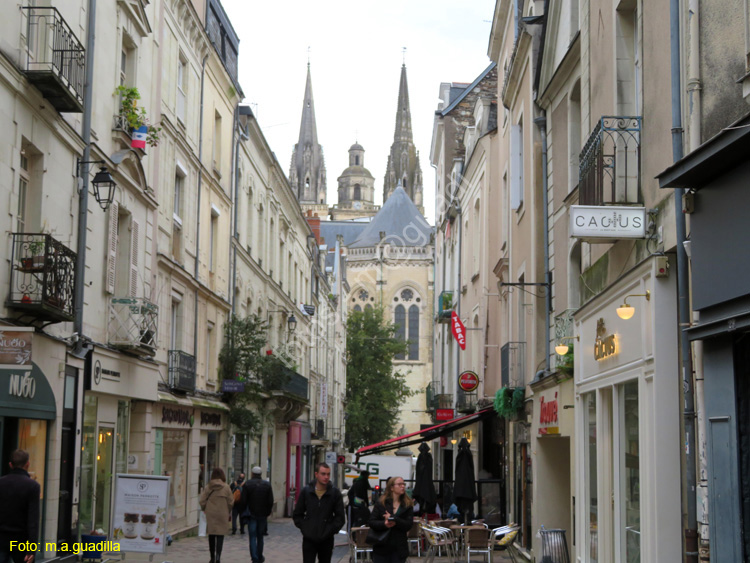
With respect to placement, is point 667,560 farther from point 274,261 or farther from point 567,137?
point 274,261

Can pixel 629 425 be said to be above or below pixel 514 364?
below

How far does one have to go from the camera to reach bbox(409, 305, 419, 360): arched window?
90125mm

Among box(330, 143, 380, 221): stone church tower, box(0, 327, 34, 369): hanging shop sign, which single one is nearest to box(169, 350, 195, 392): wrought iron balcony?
box(0, 327, 34, 369): hanging shop sign

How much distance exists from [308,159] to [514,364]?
12338cm

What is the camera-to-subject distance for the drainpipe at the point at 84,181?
15227 millimetres

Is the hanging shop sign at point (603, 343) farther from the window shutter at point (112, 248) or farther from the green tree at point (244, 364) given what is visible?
the green tree at point (244, 364)

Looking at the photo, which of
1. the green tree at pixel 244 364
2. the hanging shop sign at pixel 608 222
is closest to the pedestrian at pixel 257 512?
the hanging shop sign at pixel 608 222

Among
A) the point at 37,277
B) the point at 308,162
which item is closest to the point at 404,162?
the point at 308,162

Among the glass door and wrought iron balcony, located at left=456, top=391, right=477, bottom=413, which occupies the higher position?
wrought iron balcony, located at left=456, top=391, right=477, bottom=413

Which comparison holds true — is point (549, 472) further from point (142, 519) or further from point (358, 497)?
point (142, 519)

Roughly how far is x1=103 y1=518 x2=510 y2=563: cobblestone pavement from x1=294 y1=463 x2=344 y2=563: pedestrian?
5648 mm

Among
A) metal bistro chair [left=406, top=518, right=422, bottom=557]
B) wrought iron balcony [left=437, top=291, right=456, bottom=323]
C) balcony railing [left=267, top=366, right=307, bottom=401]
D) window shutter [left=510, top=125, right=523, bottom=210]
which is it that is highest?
window shutter [left=510, top=125, right=523, bottom=210]

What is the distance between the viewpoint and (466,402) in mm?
29281

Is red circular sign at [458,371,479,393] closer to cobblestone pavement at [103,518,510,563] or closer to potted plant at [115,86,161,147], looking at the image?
cobblestone pavement at [103,518,510,563]
